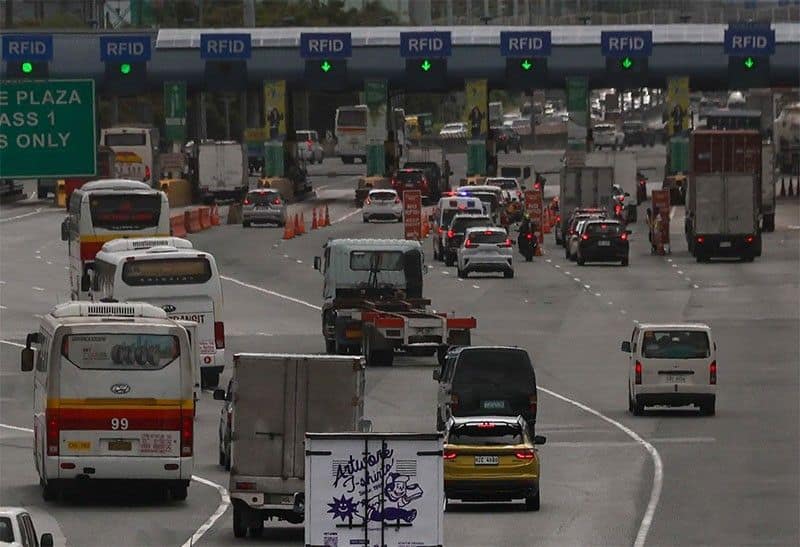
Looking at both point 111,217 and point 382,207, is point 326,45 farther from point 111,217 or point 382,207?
point 111,217

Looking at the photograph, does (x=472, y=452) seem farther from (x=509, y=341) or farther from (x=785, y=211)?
(x=785, y=211)

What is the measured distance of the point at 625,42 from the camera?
4097 inches

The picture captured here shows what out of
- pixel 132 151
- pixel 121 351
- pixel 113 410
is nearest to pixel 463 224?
pixel 132 151

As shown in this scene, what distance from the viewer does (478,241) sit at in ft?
231

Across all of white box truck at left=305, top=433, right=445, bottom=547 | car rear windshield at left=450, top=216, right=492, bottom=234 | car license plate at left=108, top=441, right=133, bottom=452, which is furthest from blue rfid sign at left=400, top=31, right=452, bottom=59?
white box truck at left=305, top=433, right=445, bottom=547

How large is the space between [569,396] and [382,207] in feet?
164

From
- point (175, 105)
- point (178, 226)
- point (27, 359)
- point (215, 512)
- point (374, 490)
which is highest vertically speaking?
point (175, 105)

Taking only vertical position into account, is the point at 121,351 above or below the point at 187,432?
above

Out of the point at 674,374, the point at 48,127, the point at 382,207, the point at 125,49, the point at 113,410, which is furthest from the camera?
the point at 125,49

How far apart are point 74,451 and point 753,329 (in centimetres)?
2783

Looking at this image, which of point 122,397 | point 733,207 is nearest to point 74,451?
point 122,397

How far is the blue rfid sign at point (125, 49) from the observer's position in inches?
4003

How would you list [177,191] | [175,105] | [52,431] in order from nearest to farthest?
[52,431], [177,191], [175,105]

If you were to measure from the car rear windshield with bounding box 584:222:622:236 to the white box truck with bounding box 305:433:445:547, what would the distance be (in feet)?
170
